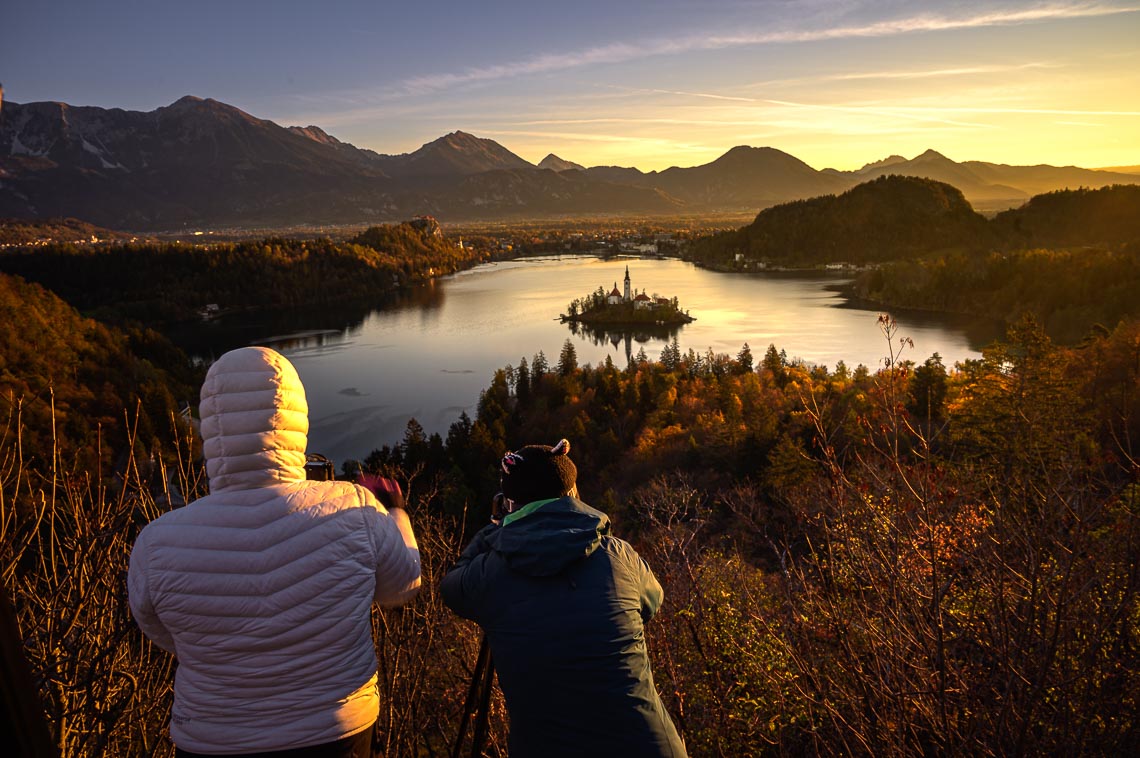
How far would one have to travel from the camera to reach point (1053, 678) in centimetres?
171

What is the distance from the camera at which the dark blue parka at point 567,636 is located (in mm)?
1028

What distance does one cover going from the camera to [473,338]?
33875mm

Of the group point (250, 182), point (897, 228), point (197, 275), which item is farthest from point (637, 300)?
point (250, 182)

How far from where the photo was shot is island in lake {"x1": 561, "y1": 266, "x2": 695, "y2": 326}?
39.1 m

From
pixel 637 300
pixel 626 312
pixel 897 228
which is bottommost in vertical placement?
pixel 626 312

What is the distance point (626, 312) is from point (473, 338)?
10825 mm

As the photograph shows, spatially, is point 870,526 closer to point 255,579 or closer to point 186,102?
point 255,579

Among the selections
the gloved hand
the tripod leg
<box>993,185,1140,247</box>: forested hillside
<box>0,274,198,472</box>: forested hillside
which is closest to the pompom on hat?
the gloved hand

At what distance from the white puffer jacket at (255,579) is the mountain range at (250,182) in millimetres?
121540

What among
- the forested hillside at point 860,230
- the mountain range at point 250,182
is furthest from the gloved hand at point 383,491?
the mountain range at point 250,182

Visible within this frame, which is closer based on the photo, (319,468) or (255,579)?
(255,579)

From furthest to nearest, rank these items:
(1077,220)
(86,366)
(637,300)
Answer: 1. (1077,220)
2. (637,300)
3. (86,366)

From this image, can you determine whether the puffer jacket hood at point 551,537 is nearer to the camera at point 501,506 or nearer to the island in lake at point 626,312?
the camera at point 501,506

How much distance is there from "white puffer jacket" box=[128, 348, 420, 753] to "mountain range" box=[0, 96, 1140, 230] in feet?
399
